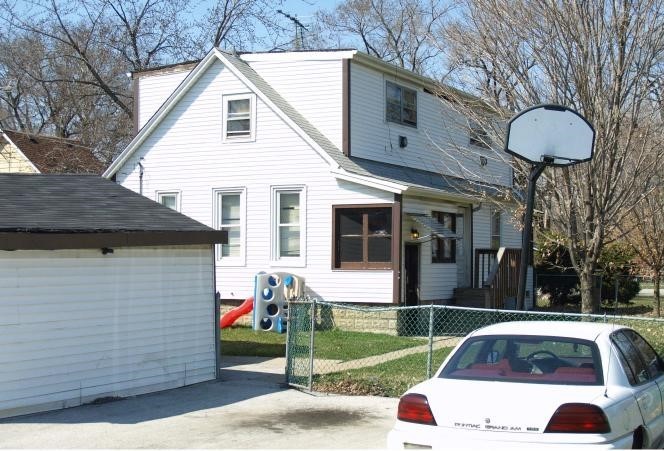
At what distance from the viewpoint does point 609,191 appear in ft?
46.3

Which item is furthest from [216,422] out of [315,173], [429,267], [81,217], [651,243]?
[651,243]

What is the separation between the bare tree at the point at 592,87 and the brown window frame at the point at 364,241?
492 cm

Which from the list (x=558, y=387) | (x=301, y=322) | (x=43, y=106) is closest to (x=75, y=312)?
(x=301, y=322)

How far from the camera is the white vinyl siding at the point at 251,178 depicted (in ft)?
65.7

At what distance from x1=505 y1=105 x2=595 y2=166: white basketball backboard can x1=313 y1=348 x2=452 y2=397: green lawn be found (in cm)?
360

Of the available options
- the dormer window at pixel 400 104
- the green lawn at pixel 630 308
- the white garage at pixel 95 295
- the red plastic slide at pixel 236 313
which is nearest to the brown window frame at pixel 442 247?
the dormer window at pixel 400 104

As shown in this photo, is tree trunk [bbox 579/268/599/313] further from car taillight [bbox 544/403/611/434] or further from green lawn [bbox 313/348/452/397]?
car taillight [bbox 544/403/611/434]

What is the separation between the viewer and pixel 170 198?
22.6 m

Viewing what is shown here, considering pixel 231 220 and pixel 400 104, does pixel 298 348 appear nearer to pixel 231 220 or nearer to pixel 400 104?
pixel 231 220

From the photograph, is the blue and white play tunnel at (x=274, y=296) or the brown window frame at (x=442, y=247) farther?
the brown window frame at (x=442, y=247)

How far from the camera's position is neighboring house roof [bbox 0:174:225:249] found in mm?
10297

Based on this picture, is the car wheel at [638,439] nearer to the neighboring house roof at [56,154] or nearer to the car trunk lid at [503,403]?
the car trunk lid at [503,403]

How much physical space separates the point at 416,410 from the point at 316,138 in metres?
14.4

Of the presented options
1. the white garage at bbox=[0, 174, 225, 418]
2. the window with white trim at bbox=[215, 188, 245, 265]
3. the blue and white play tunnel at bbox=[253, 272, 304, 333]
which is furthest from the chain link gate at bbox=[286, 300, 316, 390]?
the window with white trim at bbox=[215, 188, 245, 265]
